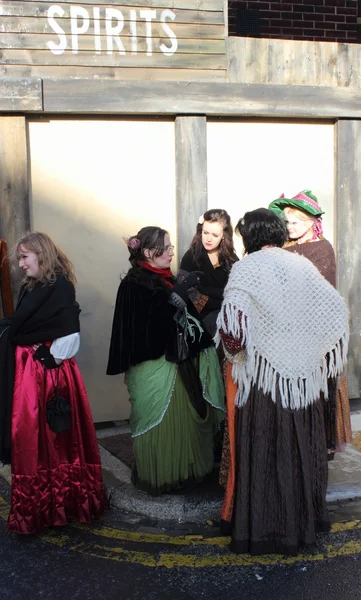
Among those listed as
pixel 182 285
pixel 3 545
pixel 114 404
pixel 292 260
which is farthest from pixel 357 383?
pixel 3 545

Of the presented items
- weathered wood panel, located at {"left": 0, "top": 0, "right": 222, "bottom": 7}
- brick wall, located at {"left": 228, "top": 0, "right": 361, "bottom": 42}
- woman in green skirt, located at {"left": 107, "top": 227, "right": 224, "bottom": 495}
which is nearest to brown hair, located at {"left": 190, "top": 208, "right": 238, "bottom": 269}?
woman in green skirt, located at {"left": 107, "top": 227, "right": 224, "bottom": 495}

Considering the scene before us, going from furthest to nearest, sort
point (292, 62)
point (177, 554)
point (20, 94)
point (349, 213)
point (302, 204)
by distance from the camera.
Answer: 1. point (349, 213)
2. point (292, 62)
3. point (20, 94)
4. point (302, 204)
5. point (177, 554)

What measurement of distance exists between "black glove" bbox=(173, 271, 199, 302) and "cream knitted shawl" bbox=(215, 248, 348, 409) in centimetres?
70

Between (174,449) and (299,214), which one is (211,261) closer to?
(299,214)

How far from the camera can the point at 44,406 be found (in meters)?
3.98

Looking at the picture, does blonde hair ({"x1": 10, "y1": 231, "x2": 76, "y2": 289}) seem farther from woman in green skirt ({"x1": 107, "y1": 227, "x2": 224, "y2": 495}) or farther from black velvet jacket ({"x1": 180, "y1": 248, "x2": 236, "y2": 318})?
black velvet jacket ({"x1": 180, "y1": 248, "x2": 236, "y2": 318})

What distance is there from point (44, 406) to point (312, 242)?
1.98 meters

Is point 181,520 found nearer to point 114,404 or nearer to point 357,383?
point 114,404

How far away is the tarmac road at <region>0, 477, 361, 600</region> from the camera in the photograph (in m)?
3.38

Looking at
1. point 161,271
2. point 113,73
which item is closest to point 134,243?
point 161,271

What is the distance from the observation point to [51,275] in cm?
402

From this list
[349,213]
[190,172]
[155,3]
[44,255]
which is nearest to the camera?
[44,255]

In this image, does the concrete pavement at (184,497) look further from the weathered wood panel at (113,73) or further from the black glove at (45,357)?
the weathered wood panel at (113,73)

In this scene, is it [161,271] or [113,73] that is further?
[113,73]
